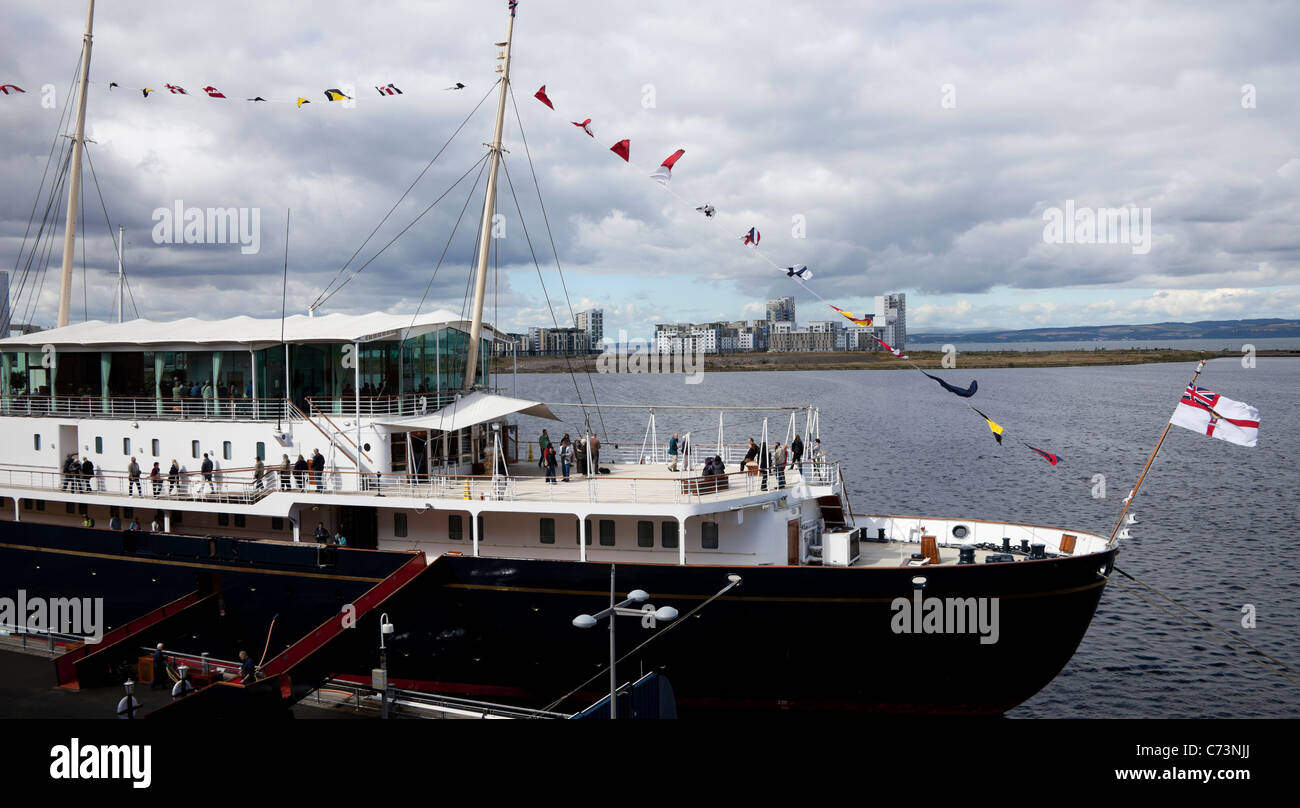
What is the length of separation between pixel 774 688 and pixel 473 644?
6.90 metres

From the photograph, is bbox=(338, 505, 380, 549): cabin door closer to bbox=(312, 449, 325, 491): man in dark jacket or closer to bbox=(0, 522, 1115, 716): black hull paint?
bbox=(312, 449, 325, 491): man in dark jacket

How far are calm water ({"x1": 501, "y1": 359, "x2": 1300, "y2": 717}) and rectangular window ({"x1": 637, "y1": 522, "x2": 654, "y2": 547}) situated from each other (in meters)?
3.93

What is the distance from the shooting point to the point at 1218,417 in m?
19.0

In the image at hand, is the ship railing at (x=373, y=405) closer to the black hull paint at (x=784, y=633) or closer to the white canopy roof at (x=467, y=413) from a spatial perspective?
the white canopy roof at (x=467, y=413)

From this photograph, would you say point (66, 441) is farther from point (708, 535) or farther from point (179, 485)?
point (708, 535)

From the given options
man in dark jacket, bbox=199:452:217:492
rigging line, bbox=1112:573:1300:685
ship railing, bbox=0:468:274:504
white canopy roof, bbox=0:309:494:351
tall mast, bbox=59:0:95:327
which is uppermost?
tall mast, bbox=59:0:95:327

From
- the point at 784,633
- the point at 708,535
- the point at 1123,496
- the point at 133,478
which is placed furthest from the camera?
the point at 1123,496

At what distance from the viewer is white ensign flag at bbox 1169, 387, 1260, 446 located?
61.1ft

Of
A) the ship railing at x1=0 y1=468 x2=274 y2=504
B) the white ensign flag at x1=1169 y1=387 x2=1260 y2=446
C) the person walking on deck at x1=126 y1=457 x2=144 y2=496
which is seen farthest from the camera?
the person walking on deck at x1=126 y1=457 x2=144 y2=496
